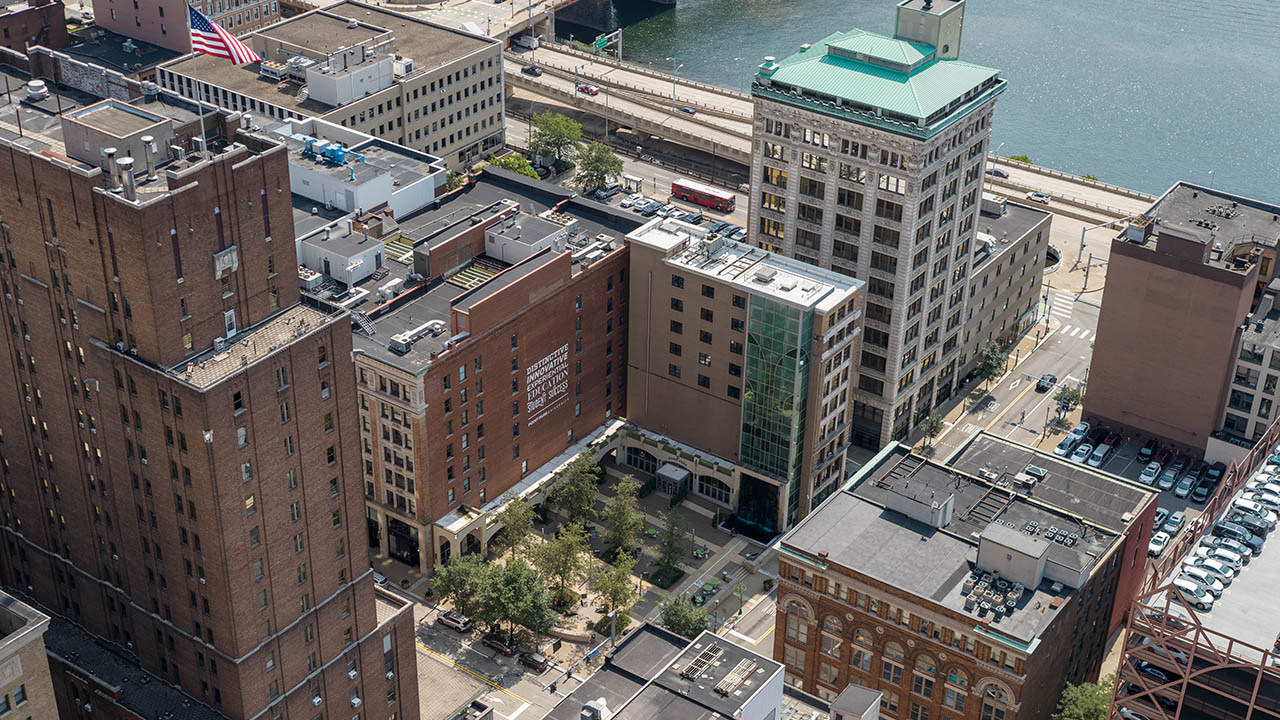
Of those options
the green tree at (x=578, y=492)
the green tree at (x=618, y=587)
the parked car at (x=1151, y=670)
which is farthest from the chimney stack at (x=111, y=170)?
the parked car at (x=1151, y=670)

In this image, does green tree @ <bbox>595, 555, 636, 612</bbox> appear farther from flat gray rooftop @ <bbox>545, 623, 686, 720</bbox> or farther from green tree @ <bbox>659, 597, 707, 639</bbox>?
flat gray rooftop @ <bbox>545, 623, 686, 720</bbox>

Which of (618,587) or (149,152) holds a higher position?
(149,152)

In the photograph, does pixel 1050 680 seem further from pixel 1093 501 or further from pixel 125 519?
pixel 125 519

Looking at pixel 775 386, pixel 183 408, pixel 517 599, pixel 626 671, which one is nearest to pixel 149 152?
pixel 183 408

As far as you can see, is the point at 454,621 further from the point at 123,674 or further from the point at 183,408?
the point at 183,408

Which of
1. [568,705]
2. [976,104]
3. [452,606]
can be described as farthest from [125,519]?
[976,104]

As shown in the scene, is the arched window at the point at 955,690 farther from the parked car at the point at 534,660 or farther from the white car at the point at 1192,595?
the parked car at the point at 534,660

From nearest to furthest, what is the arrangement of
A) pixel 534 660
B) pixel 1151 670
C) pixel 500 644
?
pixel 1151 670
pixel 534 660
pixel 500 644
